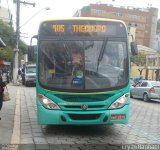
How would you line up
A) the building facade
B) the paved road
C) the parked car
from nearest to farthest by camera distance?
the paved road → the parked car → the building facade

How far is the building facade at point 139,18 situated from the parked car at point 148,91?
86.8 metres

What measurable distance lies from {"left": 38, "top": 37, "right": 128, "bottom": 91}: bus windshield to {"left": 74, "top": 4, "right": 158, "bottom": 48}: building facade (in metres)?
103

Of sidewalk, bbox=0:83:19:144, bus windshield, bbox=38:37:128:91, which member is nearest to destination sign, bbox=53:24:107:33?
bus windshield, bbox=38:37:128:91

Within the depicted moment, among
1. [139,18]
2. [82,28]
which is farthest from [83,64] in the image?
[139,18]

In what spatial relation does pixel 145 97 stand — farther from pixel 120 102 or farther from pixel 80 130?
pixel 120 102

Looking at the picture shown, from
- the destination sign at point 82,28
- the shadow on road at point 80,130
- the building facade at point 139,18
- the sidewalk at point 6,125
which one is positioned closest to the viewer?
the sidewalk at point 6,125

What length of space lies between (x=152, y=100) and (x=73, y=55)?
1822 centimetres

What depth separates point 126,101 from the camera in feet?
30.5

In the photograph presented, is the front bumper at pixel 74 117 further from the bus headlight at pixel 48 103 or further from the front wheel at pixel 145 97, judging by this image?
the front wheel at pixel 145 97

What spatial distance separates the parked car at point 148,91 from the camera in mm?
24375

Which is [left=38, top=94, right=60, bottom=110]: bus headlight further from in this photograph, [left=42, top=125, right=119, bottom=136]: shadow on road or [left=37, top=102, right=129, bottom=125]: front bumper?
[left=42, top=125, right=119, bottom=136]: shadow on road

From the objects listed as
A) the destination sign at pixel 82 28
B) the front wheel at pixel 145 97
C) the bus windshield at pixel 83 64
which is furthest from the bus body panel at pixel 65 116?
the front wheel at pixel 145 97

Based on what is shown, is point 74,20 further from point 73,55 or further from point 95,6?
point 95,6

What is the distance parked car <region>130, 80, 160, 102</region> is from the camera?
80.0 feet
